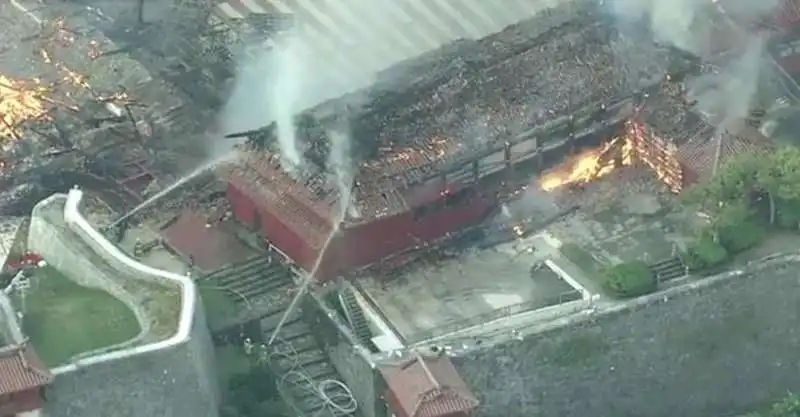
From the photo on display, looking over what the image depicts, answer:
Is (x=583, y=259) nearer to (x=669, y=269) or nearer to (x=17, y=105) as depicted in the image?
(x=669, y=269)

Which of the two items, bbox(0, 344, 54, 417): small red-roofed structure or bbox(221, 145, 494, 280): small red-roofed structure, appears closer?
bbox(0, 344, 54, 417): small red-roofed structure

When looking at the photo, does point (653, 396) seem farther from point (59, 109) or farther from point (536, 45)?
point (59, 109)

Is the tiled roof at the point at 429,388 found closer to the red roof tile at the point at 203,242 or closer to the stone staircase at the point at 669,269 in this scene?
the stone staircase at the point at 669,269

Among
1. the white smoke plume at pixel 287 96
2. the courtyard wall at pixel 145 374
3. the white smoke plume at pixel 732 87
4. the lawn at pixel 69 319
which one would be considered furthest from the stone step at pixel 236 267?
the white smoke plume at pixel 732 87

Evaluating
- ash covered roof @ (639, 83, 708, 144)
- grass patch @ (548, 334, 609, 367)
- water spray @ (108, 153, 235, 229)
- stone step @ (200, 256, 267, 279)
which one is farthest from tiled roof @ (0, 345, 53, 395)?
ash covered roof @ (639, 83, 708, 144)

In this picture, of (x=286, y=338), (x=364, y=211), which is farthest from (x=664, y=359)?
(x=286, y=338)

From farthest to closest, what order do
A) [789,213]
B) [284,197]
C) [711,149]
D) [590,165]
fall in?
[590,165] → [711,149] → [284,197] → [789,213]

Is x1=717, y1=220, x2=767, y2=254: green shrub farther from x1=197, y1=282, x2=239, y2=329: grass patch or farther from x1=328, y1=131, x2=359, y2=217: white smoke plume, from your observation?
x1=197, y1=282, x2=239, y2=329: grass patch
